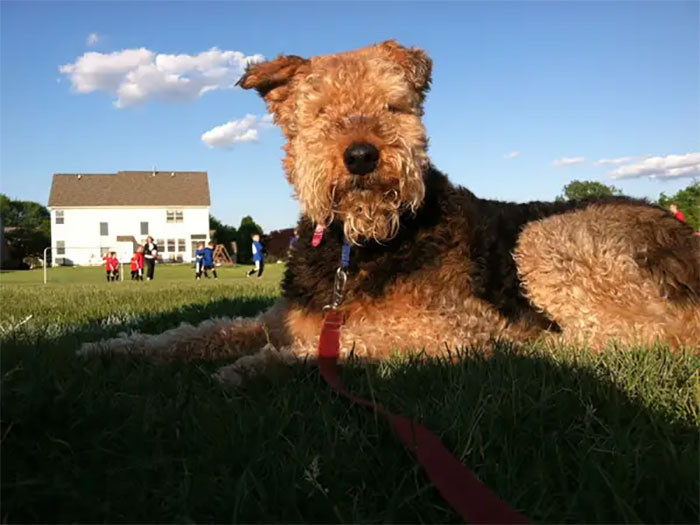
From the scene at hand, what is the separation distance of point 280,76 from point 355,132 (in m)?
0.95

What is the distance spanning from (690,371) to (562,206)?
193 centimetres

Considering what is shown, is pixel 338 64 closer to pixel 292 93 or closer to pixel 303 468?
pixel 292 93

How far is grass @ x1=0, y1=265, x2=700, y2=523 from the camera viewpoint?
1424 mm

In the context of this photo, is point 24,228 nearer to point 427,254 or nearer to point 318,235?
point 318,235

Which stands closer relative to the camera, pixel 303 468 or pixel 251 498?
pixel 251 498

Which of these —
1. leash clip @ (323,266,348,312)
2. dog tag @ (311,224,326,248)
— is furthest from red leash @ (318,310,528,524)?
dog tag @ (311,224,326,248)

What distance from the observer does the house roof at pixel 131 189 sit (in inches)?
2606

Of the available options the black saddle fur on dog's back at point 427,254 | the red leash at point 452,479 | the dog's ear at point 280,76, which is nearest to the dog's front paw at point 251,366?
the black saddle fur on dog's back at point 427,254

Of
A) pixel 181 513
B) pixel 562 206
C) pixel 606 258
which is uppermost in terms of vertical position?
pixel 562 206

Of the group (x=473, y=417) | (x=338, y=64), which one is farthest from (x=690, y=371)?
(x=338, y=64)

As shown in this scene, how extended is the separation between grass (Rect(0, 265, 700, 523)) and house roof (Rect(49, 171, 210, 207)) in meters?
69.3

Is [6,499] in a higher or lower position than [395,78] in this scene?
lower

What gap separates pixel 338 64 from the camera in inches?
134

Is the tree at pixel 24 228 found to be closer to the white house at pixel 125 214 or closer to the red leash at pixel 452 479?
the white house at pixel 125 214
